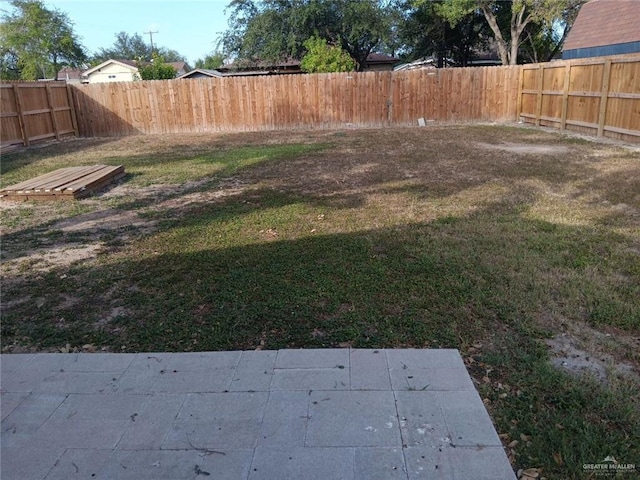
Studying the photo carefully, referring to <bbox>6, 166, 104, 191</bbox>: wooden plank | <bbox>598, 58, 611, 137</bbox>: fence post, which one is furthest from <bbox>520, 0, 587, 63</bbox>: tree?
<bbox>6, 166, 104, 191</bbox>: wooden plank

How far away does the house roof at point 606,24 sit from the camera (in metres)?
17.0

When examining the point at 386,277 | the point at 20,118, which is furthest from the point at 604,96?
the point at 20,118

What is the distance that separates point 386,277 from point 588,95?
11.0 m

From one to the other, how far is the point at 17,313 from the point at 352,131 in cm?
A: 1354

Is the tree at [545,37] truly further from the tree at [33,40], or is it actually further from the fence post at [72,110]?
the tree at [33,40]

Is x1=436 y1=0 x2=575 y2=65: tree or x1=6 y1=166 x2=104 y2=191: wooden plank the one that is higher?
x1=436 y1=0 x2=575 y2=65: tree

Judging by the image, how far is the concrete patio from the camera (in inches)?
85.5

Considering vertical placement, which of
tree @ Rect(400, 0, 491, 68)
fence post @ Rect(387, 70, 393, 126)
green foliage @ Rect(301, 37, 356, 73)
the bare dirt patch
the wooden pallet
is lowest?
the bare dirt patch

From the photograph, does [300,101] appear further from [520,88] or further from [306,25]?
[306,25]

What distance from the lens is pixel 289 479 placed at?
6.86 feet

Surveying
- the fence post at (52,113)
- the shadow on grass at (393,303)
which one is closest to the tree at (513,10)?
the fence post at (52,113)

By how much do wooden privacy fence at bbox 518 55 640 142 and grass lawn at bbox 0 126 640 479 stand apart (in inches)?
122

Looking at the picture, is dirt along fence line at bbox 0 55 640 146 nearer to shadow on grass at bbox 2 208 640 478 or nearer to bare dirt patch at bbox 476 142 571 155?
bare dirt patch at bbox 476 142 571 155

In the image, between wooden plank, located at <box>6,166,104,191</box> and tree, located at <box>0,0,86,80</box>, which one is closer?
wooden plank, located at <box>6,166,104,191</box>
